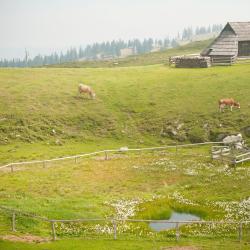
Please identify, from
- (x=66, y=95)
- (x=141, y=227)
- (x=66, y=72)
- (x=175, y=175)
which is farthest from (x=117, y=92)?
(x=141, y=227)

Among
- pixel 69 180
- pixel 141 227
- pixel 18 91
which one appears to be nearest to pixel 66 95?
pixel 18 91

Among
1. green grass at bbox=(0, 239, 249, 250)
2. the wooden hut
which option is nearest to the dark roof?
the wooden hut

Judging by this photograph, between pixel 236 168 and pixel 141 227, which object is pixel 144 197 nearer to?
pixel 141 227

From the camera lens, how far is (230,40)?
95.1m

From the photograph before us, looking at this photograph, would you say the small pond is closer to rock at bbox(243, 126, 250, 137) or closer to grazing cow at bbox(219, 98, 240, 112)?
rock at bbox(243, 126, 250, 137)

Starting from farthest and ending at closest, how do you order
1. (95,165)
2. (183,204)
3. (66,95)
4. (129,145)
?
(66,95) < (129,145) < (95,165) < (183,204)

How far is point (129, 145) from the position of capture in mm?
66062

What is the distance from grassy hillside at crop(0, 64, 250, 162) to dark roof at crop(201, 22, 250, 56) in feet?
24.5

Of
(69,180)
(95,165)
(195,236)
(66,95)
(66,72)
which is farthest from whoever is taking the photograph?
(66,72)

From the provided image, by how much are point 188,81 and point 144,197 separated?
3850 centimetres

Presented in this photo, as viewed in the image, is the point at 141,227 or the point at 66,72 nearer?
the point at 141,227

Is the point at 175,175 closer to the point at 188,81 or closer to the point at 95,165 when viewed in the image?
the point at 95,165

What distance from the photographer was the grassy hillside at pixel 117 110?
6662 centimetres

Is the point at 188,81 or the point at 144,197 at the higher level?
the point at 188,81
